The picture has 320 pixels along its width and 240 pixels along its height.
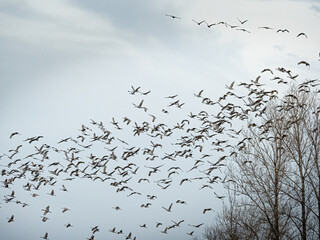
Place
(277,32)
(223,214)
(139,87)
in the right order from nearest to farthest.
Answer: (277,32) < (139,87) < (223,214)

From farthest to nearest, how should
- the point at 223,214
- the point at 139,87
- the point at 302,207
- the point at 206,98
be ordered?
the point at 223,214 → the point at 302,207 → the point at 206,98 → the point at 139,87

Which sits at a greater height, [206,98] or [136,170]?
[206,98]

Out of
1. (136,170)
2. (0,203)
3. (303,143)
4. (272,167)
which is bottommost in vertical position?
(0,203)

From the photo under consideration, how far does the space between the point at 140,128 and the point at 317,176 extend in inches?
415

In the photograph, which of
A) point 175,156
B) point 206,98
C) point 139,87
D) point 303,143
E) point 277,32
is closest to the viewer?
point 277,32

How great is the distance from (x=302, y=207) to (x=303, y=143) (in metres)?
3.92

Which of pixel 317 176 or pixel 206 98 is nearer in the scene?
pixel 206 98

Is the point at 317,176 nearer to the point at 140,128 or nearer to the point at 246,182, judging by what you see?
the point at 246,182

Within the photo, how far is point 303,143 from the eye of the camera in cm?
2258

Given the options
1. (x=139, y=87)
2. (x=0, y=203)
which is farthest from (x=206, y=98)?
(x=0, y=203)

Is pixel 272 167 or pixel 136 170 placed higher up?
pixel 272 167

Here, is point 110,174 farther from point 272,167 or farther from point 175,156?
point 272,167

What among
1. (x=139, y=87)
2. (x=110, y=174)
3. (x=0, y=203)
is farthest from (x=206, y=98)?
(x=0, y=203)

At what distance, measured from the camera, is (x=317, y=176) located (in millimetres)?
21203
